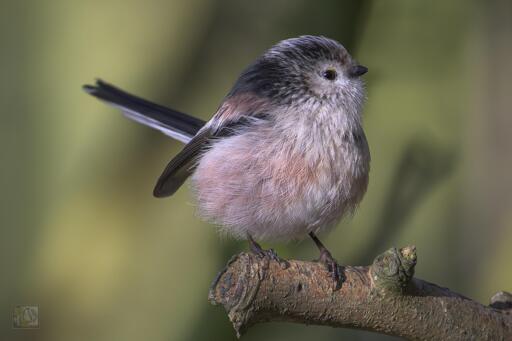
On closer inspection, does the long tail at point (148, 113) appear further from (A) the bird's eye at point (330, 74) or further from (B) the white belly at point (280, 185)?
(A) the bird's eye at point (330, 74)

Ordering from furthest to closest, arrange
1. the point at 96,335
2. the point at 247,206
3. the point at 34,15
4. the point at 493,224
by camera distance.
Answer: the point at 34,15
the point at 493,224
the point at 96,335
the point at 247,206

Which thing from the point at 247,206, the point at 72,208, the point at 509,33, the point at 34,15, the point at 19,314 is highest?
the point at 509,33

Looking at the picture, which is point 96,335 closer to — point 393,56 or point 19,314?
point 19,314

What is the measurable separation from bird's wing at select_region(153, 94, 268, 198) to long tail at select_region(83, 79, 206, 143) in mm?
196

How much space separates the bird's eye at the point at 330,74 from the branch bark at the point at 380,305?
3.85 feet

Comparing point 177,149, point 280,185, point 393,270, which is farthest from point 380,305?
point 177,149

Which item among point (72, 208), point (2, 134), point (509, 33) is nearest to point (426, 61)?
point (509, 33)

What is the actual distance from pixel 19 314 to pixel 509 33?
3.08 m

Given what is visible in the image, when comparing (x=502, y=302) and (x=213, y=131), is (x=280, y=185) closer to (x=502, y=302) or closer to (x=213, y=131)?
(x=213, y=131)

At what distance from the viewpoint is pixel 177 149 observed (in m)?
4.08

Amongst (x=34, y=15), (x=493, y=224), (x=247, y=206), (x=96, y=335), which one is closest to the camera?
(x=247, y=206)

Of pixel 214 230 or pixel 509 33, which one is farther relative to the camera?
pixel 509 33

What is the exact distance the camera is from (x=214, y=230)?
3797 mm

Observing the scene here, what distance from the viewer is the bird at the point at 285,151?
10.7ft
